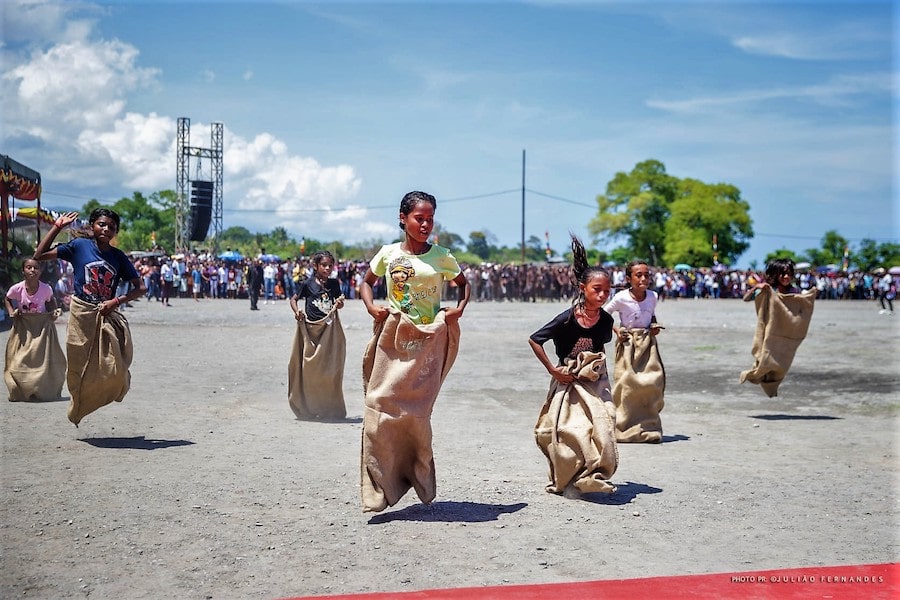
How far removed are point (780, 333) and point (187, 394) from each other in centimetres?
758

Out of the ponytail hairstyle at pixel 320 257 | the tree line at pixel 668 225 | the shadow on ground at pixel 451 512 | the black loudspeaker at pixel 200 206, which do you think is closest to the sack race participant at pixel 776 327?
the ponytail hairstyle at pixel 320 257

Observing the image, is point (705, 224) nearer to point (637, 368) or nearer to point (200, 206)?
point (200, 206)

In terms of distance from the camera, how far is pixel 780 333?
11.8 m

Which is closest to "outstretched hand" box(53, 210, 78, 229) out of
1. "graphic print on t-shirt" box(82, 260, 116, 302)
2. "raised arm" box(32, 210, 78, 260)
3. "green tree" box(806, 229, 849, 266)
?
"raised arm" box(32, 210, 78, 260)

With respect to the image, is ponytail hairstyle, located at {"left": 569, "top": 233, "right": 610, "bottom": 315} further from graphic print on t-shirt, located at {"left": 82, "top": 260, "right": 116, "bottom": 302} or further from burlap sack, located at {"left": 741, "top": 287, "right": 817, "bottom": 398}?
burlap sack, located at {"left": 741, "top": 287, "right": 817, "bottom": 398}

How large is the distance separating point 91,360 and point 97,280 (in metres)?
0.72

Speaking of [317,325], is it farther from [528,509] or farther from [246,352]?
[246,352]

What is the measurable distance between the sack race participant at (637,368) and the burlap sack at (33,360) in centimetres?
657

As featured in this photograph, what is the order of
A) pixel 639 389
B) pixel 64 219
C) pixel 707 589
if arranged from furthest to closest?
1. pixel 639 389
2. pixel 64 219
3. pixel 707 589

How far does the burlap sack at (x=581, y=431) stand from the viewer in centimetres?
655

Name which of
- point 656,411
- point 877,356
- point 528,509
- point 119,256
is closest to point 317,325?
point 119,256

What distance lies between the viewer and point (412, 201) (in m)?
6.21

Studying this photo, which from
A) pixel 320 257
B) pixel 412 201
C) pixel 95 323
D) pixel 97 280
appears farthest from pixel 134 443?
pixel 412 201

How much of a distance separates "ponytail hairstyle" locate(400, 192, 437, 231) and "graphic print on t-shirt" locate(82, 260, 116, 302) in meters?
3.47
